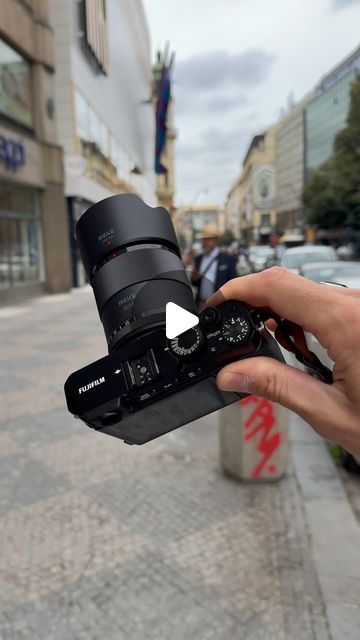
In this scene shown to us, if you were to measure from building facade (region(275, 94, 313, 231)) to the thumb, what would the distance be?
96051 millimetres

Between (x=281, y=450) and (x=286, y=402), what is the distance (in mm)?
2636

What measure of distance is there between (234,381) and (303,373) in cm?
15

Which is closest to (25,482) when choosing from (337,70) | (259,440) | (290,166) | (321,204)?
(259,440)

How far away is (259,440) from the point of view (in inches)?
142

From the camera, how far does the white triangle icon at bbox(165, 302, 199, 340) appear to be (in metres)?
1.09

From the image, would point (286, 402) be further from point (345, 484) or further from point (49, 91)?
point (49, 91)

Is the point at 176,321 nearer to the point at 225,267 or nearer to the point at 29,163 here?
the point at 225,267

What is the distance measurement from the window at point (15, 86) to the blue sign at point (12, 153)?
818 millimetres

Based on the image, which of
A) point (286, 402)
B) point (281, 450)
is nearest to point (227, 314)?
point (286, 402)

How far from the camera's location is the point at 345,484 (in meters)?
3.81

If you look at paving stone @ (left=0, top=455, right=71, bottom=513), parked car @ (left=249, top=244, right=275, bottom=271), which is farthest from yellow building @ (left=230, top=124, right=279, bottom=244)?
paving stone @ (left=0, top=455, right=71, bottom=513)

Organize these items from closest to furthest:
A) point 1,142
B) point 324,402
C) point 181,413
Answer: point 324,402, point 181,413, point 1,142

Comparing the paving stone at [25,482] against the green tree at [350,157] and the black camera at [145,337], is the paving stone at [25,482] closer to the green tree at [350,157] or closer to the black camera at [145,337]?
the black camera at [145,337]

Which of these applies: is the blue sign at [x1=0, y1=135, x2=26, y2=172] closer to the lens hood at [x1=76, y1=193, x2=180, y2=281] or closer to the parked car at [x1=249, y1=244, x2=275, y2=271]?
the parked car at [x1=249, y1=244, x2=275, y2=271]
